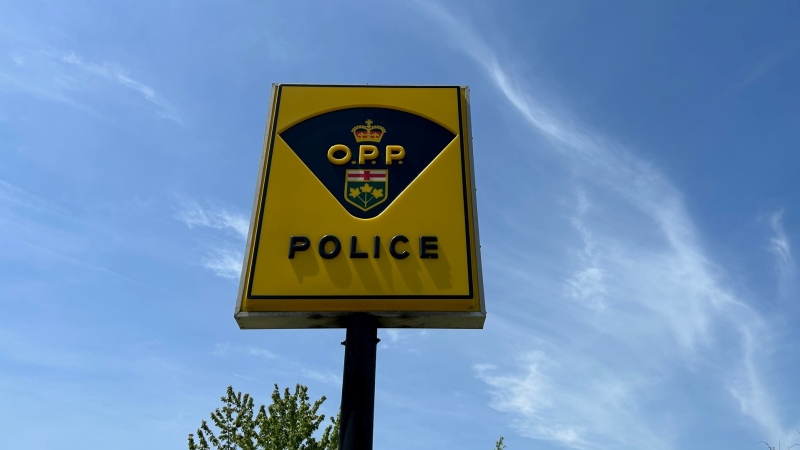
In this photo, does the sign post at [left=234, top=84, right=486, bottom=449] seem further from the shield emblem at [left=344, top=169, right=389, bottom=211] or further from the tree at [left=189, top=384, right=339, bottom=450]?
the tree at [left=189, top=384, right=339, bottom=450]

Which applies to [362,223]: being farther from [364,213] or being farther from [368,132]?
[368,132]

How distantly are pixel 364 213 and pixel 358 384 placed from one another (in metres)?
1.49

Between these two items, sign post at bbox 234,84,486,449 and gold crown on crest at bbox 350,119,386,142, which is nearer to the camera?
sign post at bbox 234,84,486,449

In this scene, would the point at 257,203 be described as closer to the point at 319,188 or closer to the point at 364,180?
the point at 319,188

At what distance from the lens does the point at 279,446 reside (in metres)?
19.1

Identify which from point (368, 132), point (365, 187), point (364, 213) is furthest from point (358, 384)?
point (368, 132)

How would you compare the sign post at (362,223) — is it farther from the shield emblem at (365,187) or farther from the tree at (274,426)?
the tree at (274,426)

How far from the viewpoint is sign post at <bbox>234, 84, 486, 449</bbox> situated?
15.9ft

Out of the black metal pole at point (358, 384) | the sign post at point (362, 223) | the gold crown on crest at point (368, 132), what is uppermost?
the gold crown on crest at point (368, 132)

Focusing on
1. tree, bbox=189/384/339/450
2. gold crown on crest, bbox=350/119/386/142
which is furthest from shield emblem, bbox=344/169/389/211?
tree, bbox=189/384/339/450

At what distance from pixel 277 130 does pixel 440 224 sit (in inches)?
75.1

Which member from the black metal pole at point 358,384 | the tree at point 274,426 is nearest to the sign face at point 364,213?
the black metal pole at point 358,384

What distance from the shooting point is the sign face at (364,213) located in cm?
488

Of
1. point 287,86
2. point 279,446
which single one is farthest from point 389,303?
→ point 279,446
